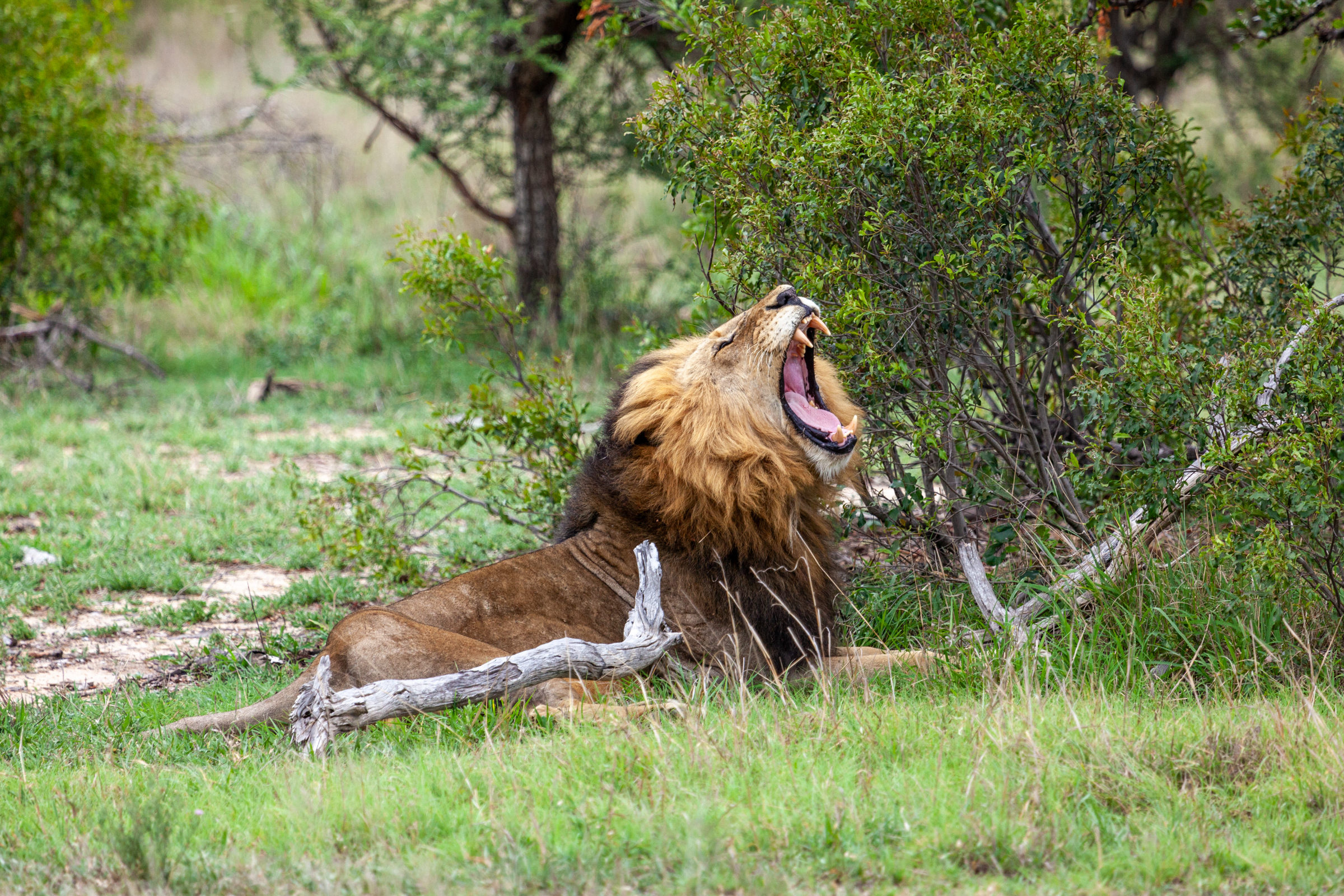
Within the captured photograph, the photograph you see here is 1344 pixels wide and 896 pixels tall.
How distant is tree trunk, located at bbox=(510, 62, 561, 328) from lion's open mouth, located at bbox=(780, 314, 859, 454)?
7.20 metres

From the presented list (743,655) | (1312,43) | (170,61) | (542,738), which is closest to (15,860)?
(542,738)

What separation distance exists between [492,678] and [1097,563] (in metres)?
2.29

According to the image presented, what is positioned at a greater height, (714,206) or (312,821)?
(714,206)

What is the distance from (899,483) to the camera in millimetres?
5531

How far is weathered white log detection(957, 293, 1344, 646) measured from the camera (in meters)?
4.66

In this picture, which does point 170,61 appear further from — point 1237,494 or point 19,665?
point 1237,494

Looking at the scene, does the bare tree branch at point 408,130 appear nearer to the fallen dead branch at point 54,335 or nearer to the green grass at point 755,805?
the fallen dead branch at point 54,335

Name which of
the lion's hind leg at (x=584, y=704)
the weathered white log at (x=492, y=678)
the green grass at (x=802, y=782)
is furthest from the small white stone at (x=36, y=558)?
the lion's hind leg at (x=584, y=704)

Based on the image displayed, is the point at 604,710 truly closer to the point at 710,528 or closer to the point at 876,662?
the point at 710,528

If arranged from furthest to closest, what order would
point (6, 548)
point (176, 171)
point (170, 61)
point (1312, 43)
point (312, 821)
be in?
point (170, 61), point (176, 171), point (6, 548), point (1312, 43), point (312, 821)

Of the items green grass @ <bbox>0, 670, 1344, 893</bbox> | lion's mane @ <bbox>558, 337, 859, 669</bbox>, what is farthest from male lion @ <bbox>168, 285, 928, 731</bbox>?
green grass @ <bbox>0, 670, 1344, 893</bbox>

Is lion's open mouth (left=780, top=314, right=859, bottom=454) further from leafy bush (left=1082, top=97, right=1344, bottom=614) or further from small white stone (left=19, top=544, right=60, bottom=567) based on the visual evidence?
small white stone (left=19, top=544, right=60, bottom=567)

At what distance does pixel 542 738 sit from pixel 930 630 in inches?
68.9

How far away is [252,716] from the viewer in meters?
4.52
